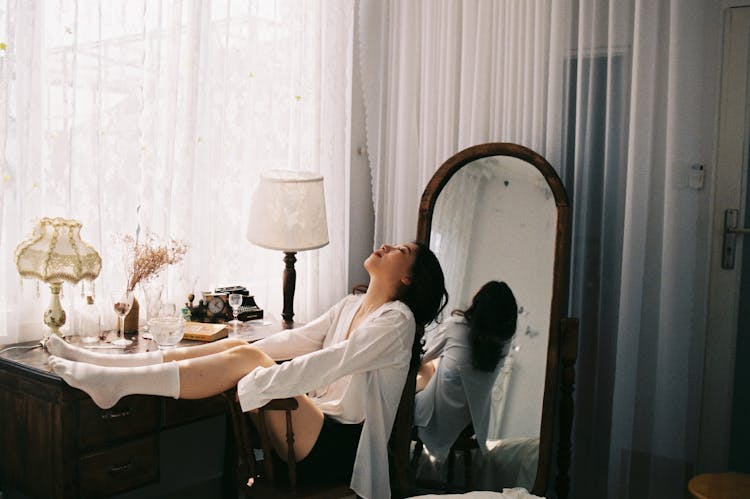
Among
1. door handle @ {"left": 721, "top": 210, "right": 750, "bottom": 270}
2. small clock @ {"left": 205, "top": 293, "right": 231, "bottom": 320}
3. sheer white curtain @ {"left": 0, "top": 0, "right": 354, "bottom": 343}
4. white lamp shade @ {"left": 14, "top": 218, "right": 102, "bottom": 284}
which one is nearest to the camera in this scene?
white lamp shade @ {"left": 14, "top": 218, "right": 102, "bottom": 284}

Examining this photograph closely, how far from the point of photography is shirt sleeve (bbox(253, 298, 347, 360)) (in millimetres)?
2646

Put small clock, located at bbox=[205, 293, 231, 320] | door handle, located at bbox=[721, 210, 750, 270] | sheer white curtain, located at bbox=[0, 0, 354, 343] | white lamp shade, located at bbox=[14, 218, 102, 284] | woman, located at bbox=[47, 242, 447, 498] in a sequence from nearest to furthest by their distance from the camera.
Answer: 1. woman, located at bbox=[47, 242, 447, 498]
2. white lamp shade, located at bbox=[14, 218, 102, 284]
3. sheer white curtain, located at bbox=[0, 0, 354, 343]
4. door handle, located at bbox=[721, 210, 750, 270]
5. small clock, located at bbox=[205, 293, 231, 320]

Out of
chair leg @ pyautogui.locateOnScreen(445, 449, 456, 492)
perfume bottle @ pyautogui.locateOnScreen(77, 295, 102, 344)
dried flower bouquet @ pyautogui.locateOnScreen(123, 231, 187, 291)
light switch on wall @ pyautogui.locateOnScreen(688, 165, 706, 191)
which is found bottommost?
chair leg @ pyautogui.locateOnScreen(445, 449, 456, 492)

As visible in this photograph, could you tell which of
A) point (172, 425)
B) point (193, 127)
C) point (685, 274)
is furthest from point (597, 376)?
point (193, 127)

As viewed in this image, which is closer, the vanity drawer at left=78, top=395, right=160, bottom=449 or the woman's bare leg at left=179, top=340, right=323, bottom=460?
the vanity drawer at left=78, top=395, right=160, bottom=449

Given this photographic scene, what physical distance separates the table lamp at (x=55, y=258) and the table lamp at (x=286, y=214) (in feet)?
2.19

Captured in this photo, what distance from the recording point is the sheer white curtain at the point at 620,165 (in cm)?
256

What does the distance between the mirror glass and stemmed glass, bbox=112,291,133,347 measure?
1200mm

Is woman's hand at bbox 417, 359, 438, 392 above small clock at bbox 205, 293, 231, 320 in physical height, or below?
below

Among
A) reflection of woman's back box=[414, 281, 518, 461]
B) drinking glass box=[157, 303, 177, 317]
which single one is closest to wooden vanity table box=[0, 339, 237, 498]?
drinking glass box=[157, 303, 177, 317]

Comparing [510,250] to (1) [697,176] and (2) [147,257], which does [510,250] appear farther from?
(2) [147,257]

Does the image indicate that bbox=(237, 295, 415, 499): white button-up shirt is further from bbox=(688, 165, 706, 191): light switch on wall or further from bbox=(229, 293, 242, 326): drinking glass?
bbox=(688, 165, 706, 191): light switch on wall

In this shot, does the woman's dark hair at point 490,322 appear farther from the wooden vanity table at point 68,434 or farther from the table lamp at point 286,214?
the wooden vanity table at point 68,434

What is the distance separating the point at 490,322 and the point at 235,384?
100 cm
